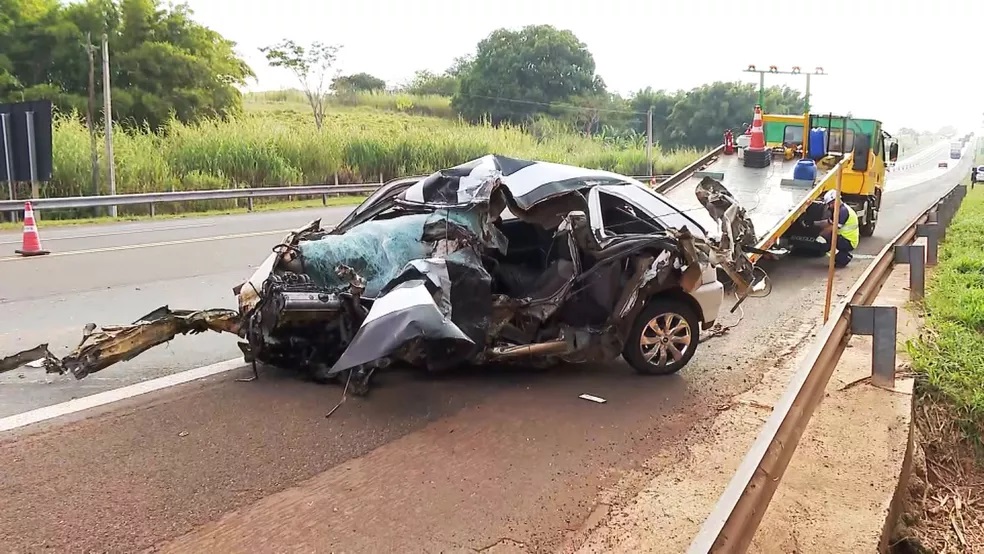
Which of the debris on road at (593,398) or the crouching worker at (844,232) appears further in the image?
the crouching worker at (844,232)

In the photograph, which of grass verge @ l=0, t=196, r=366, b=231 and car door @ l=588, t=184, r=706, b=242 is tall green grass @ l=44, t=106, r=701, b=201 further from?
car door @ l=588, t=184, r=706, b=242

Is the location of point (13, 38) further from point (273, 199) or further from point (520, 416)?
point (520, 416)

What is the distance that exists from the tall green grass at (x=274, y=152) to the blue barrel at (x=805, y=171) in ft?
60.0

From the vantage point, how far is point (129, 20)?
2856 centimetres

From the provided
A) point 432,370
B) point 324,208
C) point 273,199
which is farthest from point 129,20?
point 432,370

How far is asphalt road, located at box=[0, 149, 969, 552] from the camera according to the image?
376cm

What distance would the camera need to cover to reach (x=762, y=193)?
12.4m

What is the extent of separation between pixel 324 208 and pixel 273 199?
307 centimetres

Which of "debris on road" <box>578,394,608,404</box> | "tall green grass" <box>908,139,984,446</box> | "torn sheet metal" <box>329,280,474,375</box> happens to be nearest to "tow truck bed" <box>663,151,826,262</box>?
"tall green grass" <box>908,139,984,446</box>

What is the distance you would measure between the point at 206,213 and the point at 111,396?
17.2 m

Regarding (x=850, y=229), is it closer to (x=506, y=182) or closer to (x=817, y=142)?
(x=817, y=142)

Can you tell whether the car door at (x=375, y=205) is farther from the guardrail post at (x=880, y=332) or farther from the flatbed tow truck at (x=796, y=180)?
the flatbed tow truck at (x=796, y=180)

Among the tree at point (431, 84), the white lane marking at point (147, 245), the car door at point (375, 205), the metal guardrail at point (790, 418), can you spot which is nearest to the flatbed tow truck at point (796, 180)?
the metal guardrail at point (790, 418)

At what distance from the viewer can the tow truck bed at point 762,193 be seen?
34.9ft
